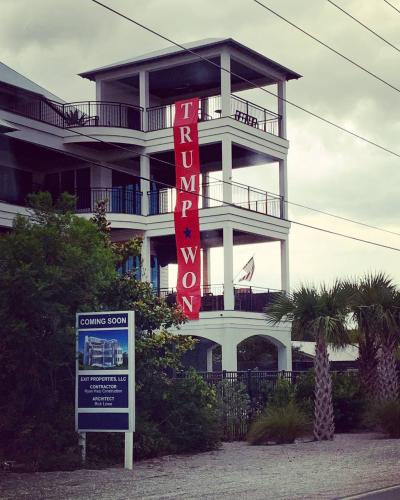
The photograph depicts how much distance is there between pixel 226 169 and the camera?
1453 inches

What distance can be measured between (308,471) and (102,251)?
6023 mm

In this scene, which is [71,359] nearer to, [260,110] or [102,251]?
[102,251]

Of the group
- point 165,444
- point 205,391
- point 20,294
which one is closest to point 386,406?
point 205,391

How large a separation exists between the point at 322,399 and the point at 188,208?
14.6 m

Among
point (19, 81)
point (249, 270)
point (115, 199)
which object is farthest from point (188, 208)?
point (19, 81)

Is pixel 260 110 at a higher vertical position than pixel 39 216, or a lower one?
higher

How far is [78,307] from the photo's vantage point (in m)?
18.5

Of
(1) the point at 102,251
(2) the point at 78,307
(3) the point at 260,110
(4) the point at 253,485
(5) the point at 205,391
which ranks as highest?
(3) the point at 260,110

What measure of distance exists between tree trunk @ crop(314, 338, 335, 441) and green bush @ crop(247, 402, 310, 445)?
30.0 inches

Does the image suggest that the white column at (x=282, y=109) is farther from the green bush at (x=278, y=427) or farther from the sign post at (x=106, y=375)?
the sign post at (x=106, y=375)

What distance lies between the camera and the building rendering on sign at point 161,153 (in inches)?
1464

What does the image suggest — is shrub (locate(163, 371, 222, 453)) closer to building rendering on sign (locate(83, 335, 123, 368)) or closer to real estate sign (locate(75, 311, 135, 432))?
real estate sign (locate(75, 311, 135, 432))


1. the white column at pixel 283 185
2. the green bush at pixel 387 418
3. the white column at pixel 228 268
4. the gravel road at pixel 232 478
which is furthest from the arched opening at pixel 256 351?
the gravel road at pixel 232 478

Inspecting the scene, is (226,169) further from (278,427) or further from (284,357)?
(278,427)
